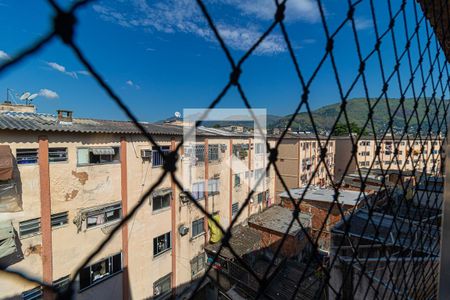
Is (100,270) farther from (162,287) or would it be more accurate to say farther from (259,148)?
(259,148)

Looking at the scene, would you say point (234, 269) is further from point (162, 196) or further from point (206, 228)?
point (162, 196)

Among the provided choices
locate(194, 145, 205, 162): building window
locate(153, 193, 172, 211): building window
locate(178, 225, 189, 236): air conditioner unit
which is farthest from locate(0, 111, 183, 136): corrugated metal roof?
locate(178, 225, 189, 236): air conditioner unit

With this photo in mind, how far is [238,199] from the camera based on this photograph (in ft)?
27.8

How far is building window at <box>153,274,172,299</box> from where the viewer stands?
18.6ft

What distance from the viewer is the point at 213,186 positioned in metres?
7.37

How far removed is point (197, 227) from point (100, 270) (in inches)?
107

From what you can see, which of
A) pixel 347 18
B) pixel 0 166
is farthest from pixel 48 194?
pixel 347 18

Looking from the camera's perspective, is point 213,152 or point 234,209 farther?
point 234,209

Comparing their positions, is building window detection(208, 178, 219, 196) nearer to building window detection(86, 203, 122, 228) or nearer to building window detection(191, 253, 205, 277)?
building window detection(191, 253, 205, 277)

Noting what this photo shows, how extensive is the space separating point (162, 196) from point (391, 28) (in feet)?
18.1

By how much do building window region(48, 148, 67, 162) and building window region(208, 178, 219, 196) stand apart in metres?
3.89

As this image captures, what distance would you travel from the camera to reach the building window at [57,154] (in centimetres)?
395

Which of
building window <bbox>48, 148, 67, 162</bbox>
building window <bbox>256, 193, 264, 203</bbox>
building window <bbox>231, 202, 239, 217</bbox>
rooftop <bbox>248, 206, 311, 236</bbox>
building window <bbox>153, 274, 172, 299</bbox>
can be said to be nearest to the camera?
building window <bbox>48, 148, 67, 162</bbox>

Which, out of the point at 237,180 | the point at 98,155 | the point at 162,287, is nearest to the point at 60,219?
the point at 98,155
